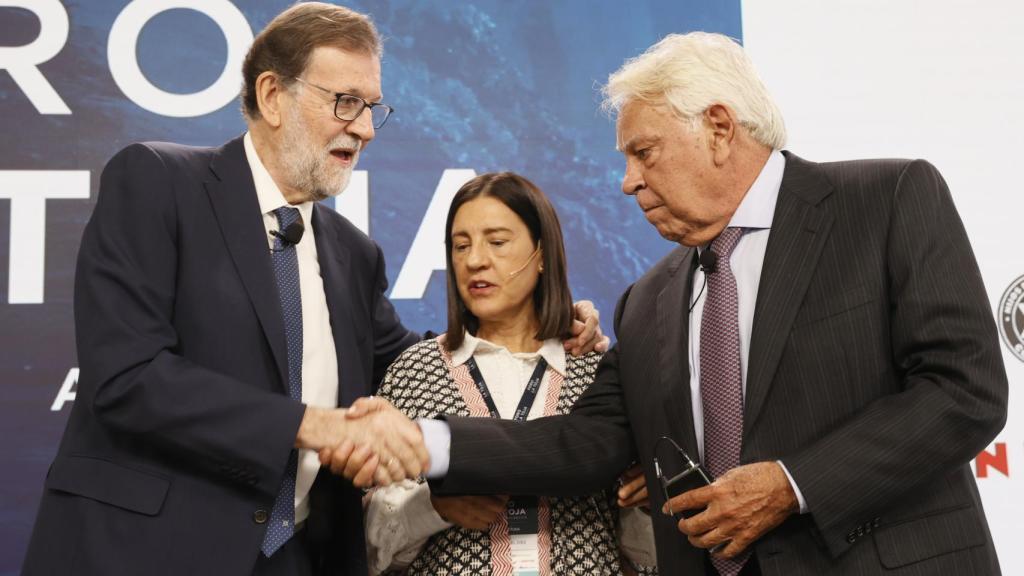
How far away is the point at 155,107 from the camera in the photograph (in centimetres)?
355

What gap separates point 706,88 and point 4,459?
2.65 metres

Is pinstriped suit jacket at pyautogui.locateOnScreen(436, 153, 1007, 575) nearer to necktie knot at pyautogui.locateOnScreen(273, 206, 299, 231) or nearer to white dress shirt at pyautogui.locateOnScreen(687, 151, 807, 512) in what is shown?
white dress shirt at pyautogui.locateOnScreen(687, 151, 807, 512)

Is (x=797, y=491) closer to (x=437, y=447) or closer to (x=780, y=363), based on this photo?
(x=780, y=363)

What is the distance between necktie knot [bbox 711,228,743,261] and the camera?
2.10 meters

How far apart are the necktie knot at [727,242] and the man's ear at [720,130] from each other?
15cm

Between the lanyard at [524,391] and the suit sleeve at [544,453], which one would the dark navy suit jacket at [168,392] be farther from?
the lanyard at [524,391]

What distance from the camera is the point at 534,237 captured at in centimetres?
276

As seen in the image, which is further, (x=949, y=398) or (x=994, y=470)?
(x=994, y=470)

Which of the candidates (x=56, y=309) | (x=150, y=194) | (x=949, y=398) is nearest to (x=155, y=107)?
(x=56, y=309)

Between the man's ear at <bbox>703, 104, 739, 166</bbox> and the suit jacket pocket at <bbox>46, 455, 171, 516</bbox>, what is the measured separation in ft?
4.48

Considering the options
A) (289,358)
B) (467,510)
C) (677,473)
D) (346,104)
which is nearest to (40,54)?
(346,104)

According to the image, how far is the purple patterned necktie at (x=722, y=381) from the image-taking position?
1.94 metres

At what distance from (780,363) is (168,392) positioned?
4.02 ft

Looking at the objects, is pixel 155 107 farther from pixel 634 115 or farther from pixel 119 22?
pixel 634 115
